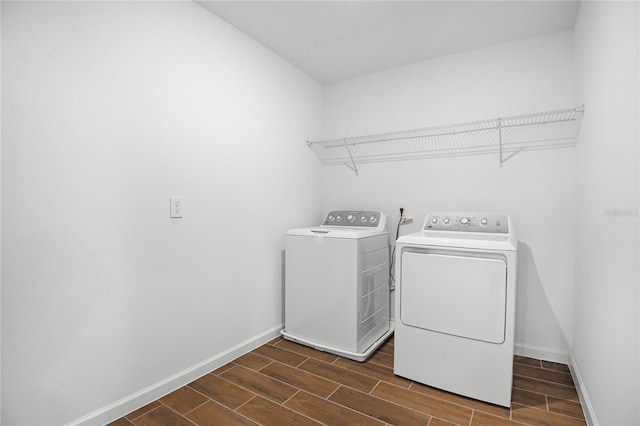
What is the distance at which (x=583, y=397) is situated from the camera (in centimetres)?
165

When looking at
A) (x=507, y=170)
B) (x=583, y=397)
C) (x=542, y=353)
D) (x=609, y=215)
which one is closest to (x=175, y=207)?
(x=609, y=215)

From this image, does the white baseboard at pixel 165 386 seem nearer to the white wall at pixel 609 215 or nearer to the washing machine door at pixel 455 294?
the washing machine door at pixel 455 294

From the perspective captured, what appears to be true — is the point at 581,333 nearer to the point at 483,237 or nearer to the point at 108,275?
the point at 483,237

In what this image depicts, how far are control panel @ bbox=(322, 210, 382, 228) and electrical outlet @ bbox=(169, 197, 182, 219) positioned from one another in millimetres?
1338

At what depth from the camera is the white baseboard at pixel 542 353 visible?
2.14 meters

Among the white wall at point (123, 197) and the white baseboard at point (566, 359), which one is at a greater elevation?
the white wall at point (123, 197)

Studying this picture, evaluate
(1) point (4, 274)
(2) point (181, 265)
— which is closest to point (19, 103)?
(1) point (4, 274)

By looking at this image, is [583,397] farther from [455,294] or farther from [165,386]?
[165,386]

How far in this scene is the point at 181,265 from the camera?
72.9 inches

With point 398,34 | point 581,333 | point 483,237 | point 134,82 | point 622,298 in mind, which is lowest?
Result: point 581,333

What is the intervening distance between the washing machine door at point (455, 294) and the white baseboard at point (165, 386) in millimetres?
1144

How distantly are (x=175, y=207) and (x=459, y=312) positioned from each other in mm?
1708

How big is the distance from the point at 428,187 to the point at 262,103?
1485 mm

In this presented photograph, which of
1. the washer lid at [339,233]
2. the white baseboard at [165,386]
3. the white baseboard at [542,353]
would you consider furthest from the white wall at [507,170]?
the white baseboard at [165,386]
